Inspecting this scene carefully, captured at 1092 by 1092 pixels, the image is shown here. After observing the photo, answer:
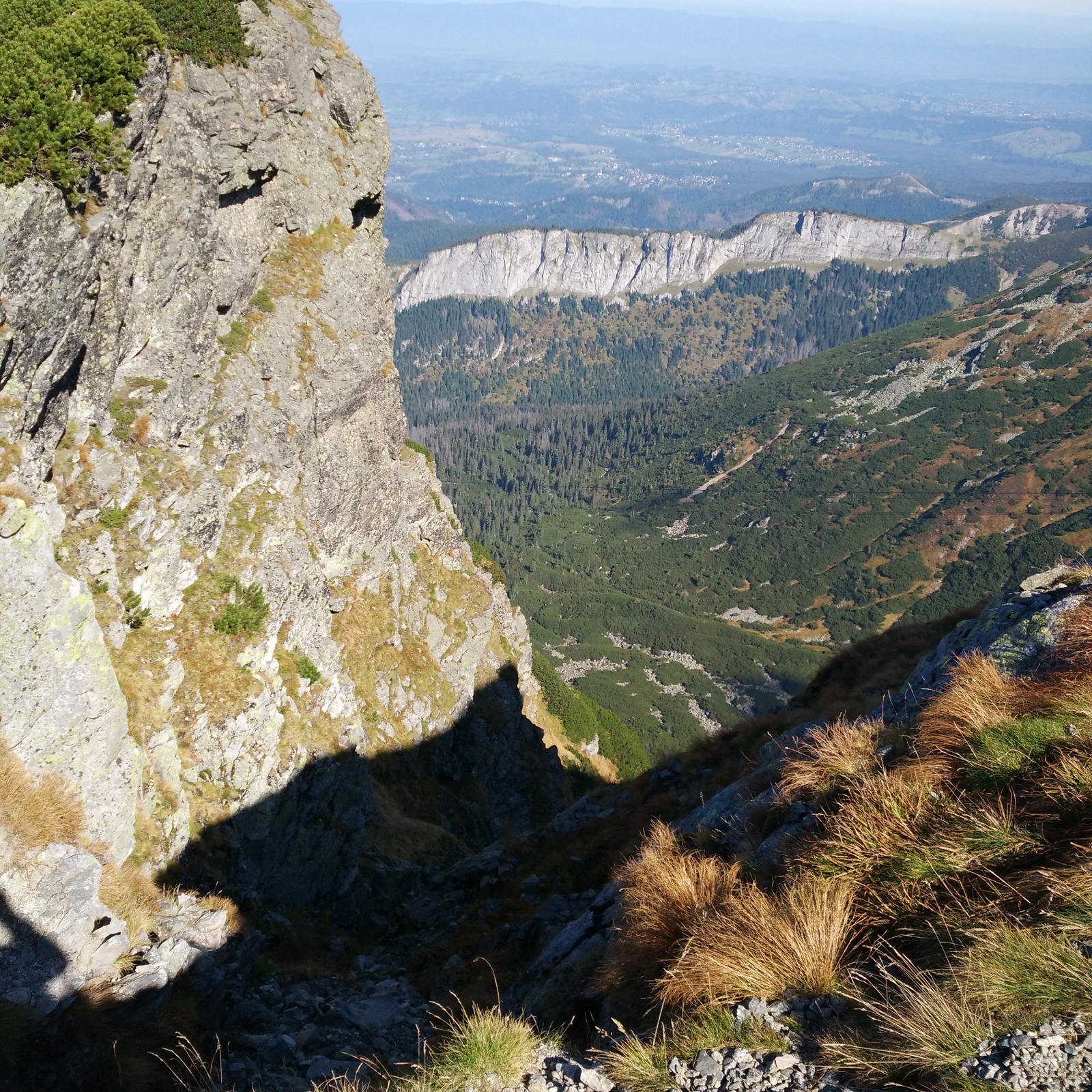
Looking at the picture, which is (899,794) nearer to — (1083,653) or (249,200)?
(1083,653)

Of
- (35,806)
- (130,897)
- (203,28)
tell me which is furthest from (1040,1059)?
(203,28)

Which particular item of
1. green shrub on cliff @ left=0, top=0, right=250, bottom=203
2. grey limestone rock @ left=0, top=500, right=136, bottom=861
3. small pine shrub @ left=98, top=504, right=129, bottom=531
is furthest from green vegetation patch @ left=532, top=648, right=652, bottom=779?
green shrub on cliff @ left=0, top=0, right=250, bottom=203

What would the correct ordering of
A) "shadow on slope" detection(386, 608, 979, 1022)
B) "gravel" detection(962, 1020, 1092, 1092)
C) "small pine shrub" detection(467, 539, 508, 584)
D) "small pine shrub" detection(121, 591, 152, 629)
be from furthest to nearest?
"small pine shrub" detection(467, 539, 508, 584)
"small pine shrub" detection(121, 591, 152, 629)
"shadow on slope" detection(386, 608, 979, 1022)
"gravel" detection(962, 1020, 1092, 1092)

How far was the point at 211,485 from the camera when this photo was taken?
2741cm

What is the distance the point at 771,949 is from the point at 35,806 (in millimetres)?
15067

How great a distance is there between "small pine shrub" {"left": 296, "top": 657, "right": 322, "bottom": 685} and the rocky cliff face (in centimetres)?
11

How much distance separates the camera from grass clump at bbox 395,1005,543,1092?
808 cm

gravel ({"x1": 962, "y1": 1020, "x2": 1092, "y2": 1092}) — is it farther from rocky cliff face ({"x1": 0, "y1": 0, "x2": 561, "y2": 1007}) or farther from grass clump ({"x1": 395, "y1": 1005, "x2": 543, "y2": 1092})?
rocky cliff face ({"x1": 0, "y1": 0, "x2": 561, "y2": 1007})

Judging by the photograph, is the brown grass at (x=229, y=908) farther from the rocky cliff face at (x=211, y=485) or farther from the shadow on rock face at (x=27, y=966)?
the shadow on rock face at (x=27, y=966)

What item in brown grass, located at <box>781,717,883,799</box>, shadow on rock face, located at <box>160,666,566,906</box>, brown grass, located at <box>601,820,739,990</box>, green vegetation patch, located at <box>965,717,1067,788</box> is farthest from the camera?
shadow on rock face, located at <box>160,666,566,906</box>

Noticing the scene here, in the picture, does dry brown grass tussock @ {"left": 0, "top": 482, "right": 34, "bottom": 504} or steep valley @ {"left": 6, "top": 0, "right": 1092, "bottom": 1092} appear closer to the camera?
steep valley @ {"left": 6, "top": 0, "right": 1092, "bottom": 1092}

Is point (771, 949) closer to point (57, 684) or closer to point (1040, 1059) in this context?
point (1040, 1059)

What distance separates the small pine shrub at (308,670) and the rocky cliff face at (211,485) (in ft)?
0.37

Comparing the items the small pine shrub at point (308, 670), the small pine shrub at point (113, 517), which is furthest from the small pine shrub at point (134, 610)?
the small pine shrub at point (308, 670)
